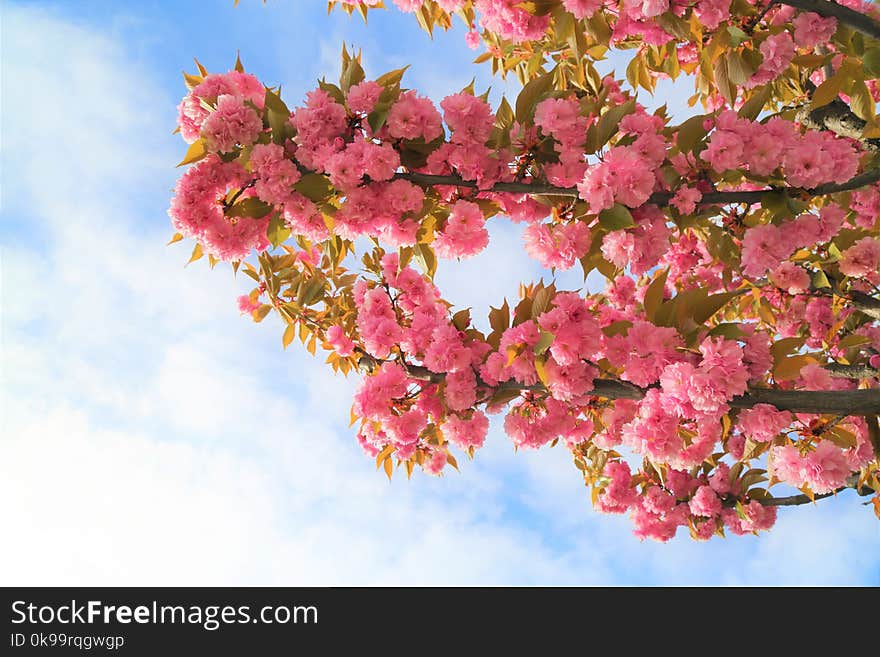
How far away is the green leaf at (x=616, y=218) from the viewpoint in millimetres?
2221

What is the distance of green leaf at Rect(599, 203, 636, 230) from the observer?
7.29ft

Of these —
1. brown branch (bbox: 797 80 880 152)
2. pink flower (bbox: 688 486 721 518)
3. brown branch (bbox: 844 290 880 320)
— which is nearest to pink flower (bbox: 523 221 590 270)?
brown branch (bbox: 797 80 880 152)

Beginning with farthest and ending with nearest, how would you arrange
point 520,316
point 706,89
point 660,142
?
1. point 706,89
2. point 520,316
3. point 660,142

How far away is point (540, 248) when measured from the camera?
246 centimetres

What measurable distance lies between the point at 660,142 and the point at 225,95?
68.1 inches

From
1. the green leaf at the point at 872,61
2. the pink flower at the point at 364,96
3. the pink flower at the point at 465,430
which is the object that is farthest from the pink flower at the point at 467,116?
the green leaf at the point at 872,61

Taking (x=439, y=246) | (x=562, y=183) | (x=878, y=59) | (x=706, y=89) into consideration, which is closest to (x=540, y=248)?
(x=562, y=183)

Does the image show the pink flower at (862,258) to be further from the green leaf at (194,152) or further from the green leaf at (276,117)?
the green leaf at (194,152)

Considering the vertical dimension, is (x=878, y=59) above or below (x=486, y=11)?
below

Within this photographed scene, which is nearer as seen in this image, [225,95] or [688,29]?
[225,95]

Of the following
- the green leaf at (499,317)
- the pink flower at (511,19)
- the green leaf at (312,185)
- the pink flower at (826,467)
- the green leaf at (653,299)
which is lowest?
the pink flower at (826,467)

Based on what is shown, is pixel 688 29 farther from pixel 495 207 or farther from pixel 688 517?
pixel 688 517

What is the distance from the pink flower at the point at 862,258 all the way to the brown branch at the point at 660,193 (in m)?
1.00

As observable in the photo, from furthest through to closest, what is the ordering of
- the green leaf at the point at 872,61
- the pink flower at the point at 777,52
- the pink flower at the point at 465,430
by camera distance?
the pink flower at the point at 465,430, the pink flower at the point at 777,52, the green leaf at the point at 872,61
